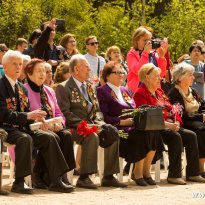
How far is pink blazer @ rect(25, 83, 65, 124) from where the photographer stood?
12180 millimetres

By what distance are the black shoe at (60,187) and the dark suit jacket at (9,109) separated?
83 centimetres

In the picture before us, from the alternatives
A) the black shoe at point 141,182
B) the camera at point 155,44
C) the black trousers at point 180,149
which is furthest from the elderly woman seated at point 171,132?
the camera at point 155,44

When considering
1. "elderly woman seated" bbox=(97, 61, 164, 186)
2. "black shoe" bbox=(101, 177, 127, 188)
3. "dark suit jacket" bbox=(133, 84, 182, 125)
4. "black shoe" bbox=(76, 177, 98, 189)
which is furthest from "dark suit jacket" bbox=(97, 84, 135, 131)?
"black shoe" bbox=(76, 177, 98, 189)

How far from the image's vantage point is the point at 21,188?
11.3 meters

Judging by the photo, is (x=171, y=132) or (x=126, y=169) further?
(x=126, y=169)

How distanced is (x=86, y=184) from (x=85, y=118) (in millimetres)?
1012

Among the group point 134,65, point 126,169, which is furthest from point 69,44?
point 126,169

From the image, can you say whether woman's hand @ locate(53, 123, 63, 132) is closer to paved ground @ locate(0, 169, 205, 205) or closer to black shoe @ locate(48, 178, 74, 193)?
black shoe @ locate(48, 178, 74, 193)

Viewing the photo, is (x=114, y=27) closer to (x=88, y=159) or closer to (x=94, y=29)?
(x=94, y=29)

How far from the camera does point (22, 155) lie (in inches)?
447

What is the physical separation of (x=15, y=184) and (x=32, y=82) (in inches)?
60.4

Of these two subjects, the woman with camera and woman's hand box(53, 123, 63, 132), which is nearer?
woman's hand box(53, 123, 63, 132)

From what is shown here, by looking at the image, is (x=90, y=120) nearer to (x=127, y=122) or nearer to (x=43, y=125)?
(x=127, y=122)

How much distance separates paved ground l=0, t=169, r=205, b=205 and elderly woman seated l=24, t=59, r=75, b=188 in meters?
0.43
